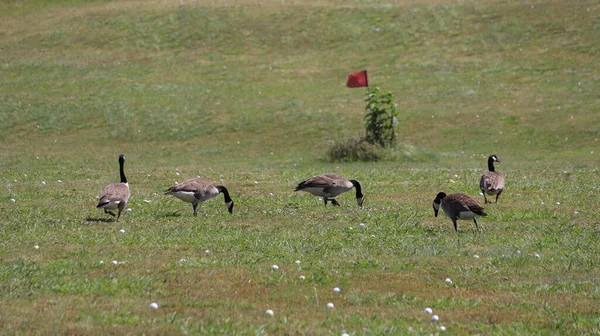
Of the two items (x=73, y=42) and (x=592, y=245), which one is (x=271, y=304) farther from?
(x=73, y=42)

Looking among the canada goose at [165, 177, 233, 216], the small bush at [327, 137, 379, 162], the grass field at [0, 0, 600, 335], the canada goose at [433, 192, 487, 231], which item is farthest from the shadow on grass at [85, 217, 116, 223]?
the small bush at [327, 137, 379, 162]

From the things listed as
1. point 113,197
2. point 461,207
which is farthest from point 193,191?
point 461,207

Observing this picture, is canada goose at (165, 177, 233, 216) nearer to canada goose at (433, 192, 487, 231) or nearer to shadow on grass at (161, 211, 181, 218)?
shadow on grass at (161, 211, 181, 218)

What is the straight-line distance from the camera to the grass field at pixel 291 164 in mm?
11164

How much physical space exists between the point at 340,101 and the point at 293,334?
4044 centimetres

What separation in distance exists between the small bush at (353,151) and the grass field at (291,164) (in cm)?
91

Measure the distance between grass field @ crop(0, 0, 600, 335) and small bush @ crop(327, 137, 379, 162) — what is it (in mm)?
915

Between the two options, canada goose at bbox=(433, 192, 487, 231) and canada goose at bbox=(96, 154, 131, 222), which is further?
canada goose at bbox=(96, 154, 131, 222)

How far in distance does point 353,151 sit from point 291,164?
2.86 m

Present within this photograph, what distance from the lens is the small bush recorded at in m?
36.5

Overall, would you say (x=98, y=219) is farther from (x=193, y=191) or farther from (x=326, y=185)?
(x=326, y=185)

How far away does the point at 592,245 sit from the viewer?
15.1 metres

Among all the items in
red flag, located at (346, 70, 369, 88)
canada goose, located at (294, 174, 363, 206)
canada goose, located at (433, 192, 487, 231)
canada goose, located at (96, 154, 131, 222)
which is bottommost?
red flag, located at (346, 70, 369, 88)

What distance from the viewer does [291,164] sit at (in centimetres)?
3625
